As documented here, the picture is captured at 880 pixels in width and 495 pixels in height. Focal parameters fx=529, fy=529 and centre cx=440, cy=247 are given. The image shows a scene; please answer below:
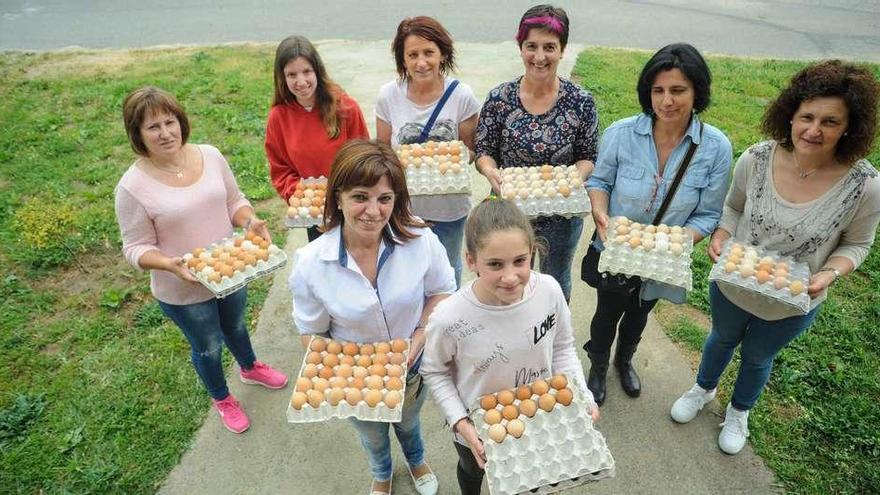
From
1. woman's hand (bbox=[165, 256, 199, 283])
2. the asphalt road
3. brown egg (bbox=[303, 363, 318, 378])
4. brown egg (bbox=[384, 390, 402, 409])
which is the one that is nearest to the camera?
brown egg (bbox=[384, 390, 402, 409])

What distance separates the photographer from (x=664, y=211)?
300 cm

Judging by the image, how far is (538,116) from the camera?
3.29 m

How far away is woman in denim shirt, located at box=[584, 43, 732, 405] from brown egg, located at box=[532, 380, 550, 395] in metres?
1.19

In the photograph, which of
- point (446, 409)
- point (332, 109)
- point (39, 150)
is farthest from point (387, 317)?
point (39, 150)

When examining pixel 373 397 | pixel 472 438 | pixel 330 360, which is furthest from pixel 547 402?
pixel 330 360

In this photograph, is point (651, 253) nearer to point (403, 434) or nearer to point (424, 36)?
point (403, 434)

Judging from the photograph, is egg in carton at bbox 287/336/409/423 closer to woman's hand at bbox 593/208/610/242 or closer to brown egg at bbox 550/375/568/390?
brown egg at bbox 550/375/568/390

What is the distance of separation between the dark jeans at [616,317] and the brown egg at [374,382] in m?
1.66

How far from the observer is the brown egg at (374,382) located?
2457 millimetres

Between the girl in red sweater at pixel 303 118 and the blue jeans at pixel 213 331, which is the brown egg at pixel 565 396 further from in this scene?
the blue jeans at pixel 213 331

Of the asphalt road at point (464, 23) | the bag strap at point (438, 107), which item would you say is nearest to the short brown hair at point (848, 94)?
the bag strap at point (438, 107)

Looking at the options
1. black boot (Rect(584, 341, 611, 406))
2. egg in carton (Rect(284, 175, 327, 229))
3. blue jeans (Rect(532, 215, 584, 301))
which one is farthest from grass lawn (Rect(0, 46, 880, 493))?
egg in carton (Rect(284, 175, 327, 229))

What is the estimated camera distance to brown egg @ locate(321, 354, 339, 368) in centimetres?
253

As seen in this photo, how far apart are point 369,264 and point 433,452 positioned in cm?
169
